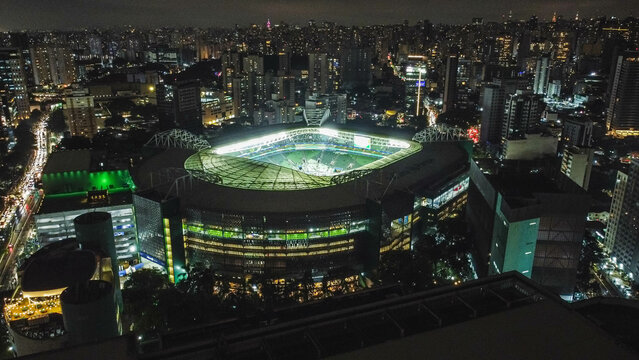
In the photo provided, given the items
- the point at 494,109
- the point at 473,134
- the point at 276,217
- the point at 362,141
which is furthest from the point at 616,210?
the point at 473,134

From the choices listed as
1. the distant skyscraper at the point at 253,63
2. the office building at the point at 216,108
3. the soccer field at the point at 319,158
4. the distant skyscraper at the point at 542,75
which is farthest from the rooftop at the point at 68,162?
the distant skyscraper at the point at 542,75

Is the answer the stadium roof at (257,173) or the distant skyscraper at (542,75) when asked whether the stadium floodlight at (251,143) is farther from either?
the distant skyscraper at (542,75)

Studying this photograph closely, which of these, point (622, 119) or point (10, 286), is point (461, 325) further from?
point (622, 119)

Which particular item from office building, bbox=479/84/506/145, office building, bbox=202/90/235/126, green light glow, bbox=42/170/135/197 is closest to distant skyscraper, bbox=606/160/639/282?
office building, bbox=479/84/506/145

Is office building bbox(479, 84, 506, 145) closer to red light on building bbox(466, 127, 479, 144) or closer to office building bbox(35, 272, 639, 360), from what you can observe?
red light on building bbox(466, 127, 479, 144)

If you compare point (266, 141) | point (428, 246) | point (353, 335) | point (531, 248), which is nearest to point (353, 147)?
point (266, 141)

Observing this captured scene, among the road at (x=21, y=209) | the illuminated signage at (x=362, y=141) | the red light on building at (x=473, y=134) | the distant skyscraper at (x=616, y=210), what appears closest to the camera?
the road at (x=21, y=209)
